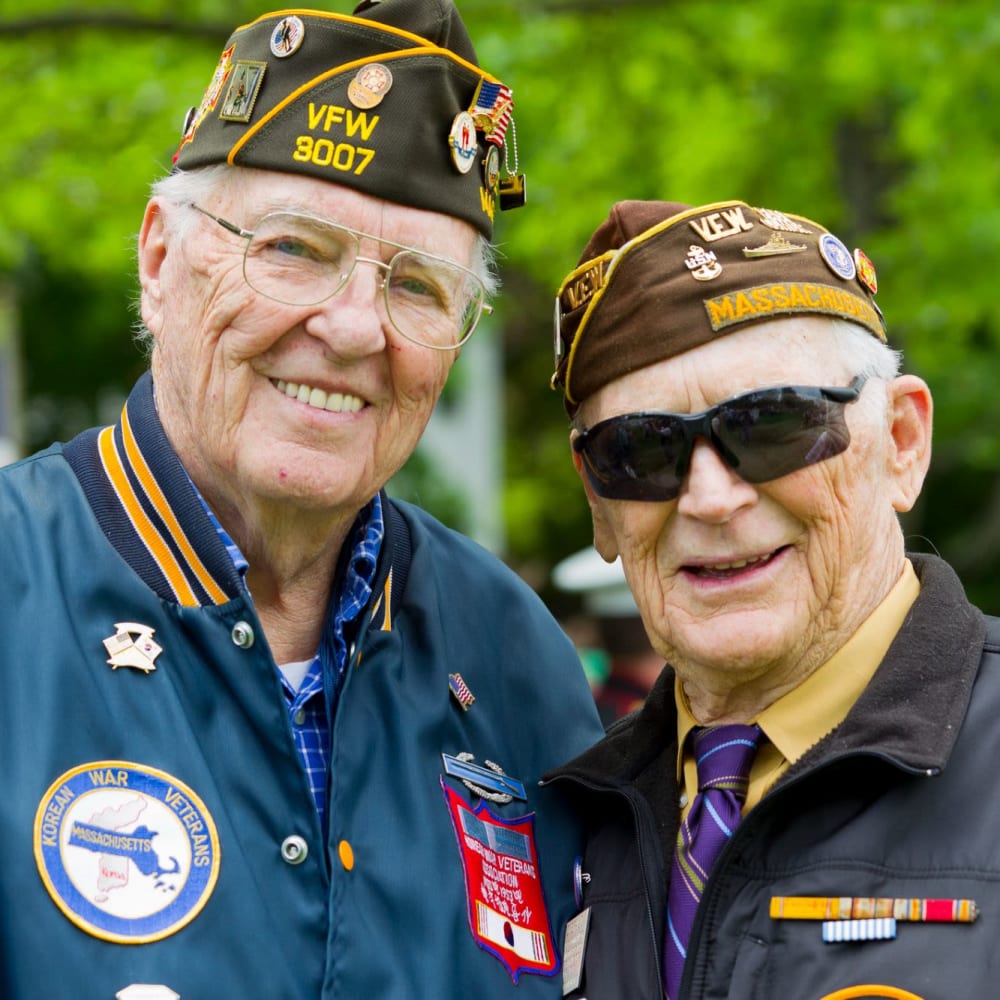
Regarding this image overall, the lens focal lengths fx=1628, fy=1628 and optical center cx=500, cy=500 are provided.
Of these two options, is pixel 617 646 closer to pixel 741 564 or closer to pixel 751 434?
pixel 741 564

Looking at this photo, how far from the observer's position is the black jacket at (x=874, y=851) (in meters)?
2.69

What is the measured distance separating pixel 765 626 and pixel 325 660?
0.86m

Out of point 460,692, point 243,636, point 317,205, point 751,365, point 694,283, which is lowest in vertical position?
point 460,692

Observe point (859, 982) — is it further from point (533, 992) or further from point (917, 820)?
point (533, 992)

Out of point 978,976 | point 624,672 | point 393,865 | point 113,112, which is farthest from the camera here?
point 113,112

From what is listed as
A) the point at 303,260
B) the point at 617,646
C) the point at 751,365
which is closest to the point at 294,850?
the point at 303,260

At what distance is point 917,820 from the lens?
2.79 metres

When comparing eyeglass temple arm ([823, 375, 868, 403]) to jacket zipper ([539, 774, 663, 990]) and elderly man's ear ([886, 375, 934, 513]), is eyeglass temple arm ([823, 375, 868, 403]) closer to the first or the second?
elderly man's ear ([886, 375, 934, 513])

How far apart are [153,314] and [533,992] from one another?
1.55m

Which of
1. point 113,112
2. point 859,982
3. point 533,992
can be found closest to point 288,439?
point 533,992

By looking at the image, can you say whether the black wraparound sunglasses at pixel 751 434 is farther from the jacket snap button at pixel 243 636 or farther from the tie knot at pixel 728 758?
the jacket snap button at pixel 243 636

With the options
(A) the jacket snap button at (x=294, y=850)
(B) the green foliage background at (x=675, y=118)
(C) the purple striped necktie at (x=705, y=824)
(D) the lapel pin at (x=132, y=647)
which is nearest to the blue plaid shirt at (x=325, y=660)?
(A) the jacket snap button at (x=294, y=850)

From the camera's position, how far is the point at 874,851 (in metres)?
2.79

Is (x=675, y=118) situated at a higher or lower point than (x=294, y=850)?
higher
